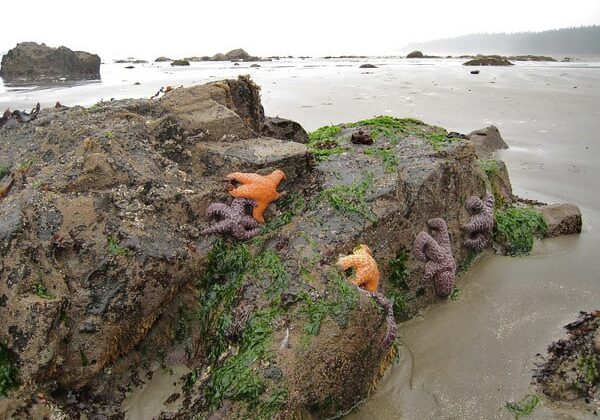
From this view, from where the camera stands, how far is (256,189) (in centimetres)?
493

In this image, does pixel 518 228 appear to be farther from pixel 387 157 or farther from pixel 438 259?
pixel 387 157

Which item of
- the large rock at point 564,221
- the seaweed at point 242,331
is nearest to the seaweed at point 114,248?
the seaweed at point 242,331

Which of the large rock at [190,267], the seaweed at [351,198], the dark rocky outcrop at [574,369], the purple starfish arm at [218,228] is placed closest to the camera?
the large rock at [190,267]

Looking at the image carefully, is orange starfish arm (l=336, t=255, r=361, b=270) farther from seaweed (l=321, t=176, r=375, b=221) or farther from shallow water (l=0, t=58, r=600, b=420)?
shallow water (l=0, t=58, r=600, b=420)

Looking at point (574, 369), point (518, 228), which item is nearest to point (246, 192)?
point (574, 369)

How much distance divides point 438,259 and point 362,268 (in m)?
1.27

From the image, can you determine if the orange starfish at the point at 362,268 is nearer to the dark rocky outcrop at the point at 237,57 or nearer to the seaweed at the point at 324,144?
the seaweed at the point at 324,144

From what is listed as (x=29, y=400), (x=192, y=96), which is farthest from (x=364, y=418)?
(x=192, y=96)

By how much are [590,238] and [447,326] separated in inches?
124

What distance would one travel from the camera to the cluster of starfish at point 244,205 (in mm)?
4699

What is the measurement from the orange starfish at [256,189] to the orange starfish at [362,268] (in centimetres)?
110

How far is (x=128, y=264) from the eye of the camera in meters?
3.99

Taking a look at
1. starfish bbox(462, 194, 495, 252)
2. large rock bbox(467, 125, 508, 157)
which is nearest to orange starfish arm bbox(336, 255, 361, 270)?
starfish bbox(462, 194, 495, 252)

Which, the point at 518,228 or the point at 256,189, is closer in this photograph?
the point at 256,189
